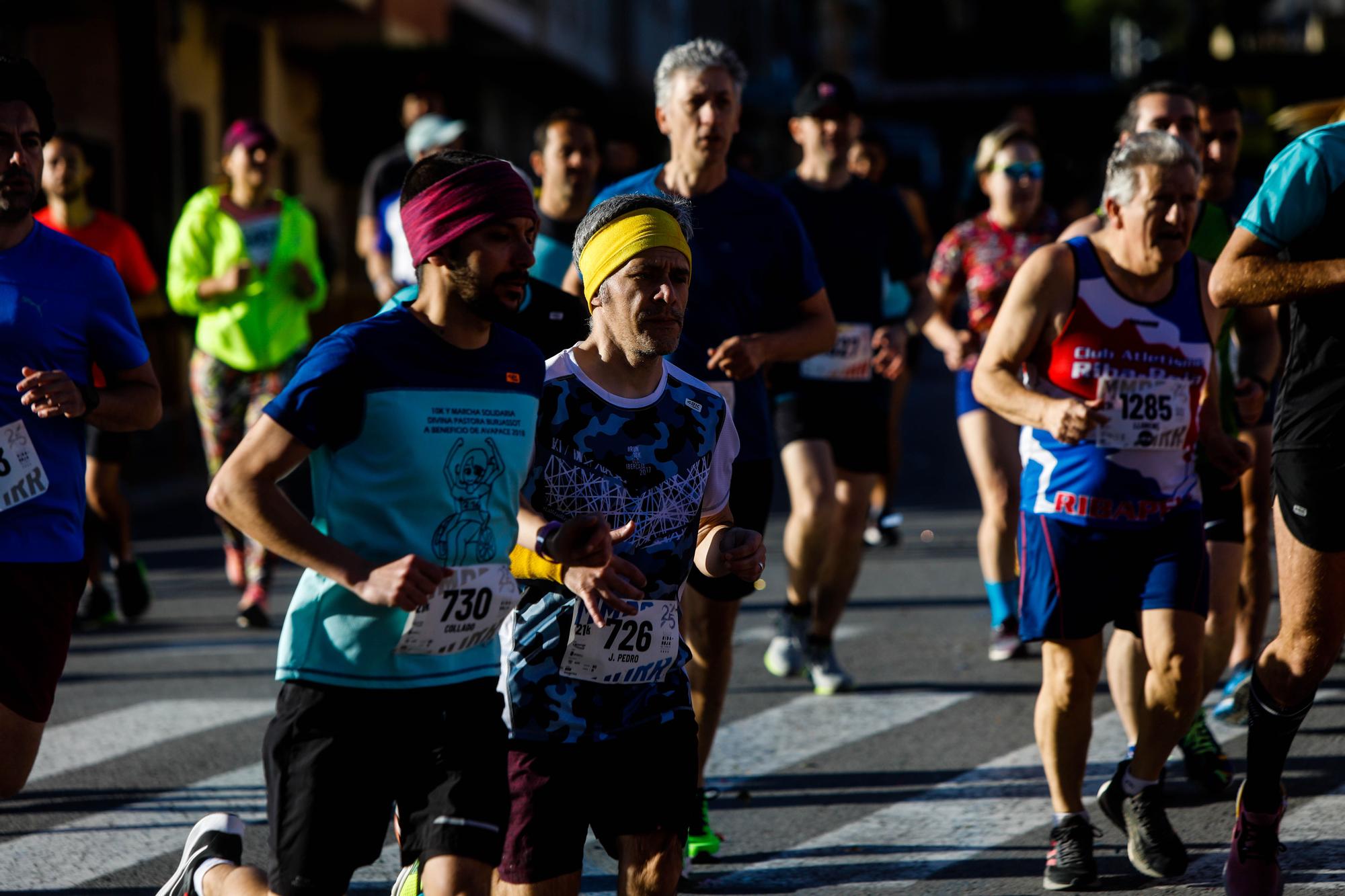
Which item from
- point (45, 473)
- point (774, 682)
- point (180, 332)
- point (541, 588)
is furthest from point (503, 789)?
point (180, 332)

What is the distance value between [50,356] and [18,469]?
0.27 metres

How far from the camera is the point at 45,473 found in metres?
4.45

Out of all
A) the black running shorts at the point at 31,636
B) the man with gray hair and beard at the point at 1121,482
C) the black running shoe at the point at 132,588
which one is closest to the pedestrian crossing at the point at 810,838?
the man with gray hair and beard at the point at 1121,482

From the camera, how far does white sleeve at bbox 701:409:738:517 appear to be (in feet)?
13.5

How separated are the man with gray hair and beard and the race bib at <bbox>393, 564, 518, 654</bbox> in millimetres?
1839

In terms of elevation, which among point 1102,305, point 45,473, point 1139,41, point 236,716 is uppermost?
point 1139,41

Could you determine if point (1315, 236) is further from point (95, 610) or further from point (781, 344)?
point (95, 610)

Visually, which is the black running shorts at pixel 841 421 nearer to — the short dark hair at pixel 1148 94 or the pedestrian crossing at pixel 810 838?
the pedestrian crossing at pixel 810 838

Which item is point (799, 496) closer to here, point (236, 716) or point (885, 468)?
point (885, 468)

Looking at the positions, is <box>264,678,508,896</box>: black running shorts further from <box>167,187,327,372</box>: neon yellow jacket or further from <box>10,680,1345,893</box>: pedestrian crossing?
<box>167,187,327,372</box>: neon yellow jacket

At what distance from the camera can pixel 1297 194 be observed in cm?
461

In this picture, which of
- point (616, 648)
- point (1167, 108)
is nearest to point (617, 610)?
point (616, 648)

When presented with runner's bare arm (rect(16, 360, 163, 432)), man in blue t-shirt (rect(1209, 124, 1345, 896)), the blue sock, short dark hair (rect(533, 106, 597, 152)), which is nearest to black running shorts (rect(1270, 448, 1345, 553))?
man in blue t-shirt (rect(1209, 124, 1345, 896))

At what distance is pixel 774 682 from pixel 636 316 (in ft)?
13.2
